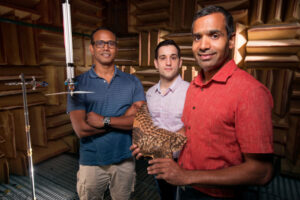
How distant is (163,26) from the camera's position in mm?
3045

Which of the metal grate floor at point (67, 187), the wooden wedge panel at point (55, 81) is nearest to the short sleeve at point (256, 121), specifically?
the metal grate floor at point (67, 187)

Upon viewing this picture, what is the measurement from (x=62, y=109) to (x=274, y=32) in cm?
357

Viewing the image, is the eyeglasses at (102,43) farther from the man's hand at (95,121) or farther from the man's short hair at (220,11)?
the man's short hair at (220,11)

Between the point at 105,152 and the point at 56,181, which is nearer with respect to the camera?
the point at 105,152

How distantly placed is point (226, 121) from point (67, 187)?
248cm

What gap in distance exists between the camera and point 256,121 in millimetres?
694

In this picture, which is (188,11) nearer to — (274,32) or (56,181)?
(274,32)

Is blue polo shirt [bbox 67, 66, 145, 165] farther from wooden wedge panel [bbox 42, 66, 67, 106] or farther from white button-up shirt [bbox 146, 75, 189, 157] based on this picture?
wooden wedge panel [bbox 42, 66, 67, 106]

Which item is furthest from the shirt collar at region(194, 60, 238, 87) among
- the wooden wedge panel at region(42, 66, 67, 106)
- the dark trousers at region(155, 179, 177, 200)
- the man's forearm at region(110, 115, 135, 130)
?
the wooden wedge panel at region(42, 66, 67, 106)

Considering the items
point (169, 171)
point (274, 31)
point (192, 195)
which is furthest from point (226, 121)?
point (274, 31)

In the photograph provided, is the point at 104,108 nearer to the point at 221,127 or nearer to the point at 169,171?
the point at 169,171

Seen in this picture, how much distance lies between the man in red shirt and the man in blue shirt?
0.62 meters

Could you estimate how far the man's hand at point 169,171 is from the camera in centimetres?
78

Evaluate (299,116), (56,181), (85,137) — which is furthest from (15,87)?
(299,116)
